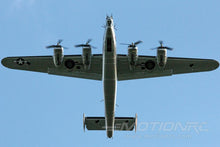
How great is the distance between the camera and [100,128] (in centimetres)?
3631

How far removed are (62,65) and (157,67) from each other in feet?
31.7

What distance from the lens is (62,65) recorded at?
113ft

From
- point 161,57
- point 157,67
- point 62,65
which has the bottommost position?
point 157,67

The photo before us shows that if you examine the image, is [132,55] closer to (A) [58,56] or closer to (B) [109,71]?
(B) [109,71]

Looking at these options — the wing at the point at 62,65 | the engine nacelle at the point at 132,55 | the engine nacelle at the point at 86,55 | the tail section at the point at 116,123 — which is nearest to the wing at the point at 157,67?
the engine nacelle at the point at 132,55

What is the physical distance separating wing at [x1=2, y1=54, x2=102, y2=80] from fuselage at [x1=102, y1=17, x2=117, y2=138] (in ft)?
9.52

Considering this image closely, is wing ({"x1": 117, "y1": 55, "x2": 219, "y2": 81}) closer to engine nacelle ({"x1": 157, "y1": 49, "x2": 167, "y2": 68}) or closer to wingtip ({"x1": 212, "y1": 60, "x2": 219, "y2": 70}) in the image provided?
wingtip ({"x1": 212, "y1": 60, "x2": 219, "y2": 70})

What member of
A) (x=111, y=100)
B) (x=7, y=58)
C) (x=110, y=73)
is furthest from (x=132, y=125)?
(x=7, y=58)

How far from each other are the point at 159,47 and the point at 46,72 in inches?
477

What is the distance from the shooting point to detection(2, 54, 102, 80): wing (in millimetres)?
34031

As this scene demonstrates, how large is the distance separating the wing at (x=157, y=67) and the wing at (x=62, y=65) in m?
2.41

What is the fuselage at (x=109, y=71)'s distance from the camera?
28.8 m

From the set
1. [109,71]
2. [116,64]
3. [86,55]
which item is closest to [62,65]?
[86,55]

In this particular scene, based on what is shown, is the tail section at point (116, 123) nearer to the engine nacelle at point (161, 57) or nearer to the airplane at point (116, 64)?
the airplane at point (116, 64)
